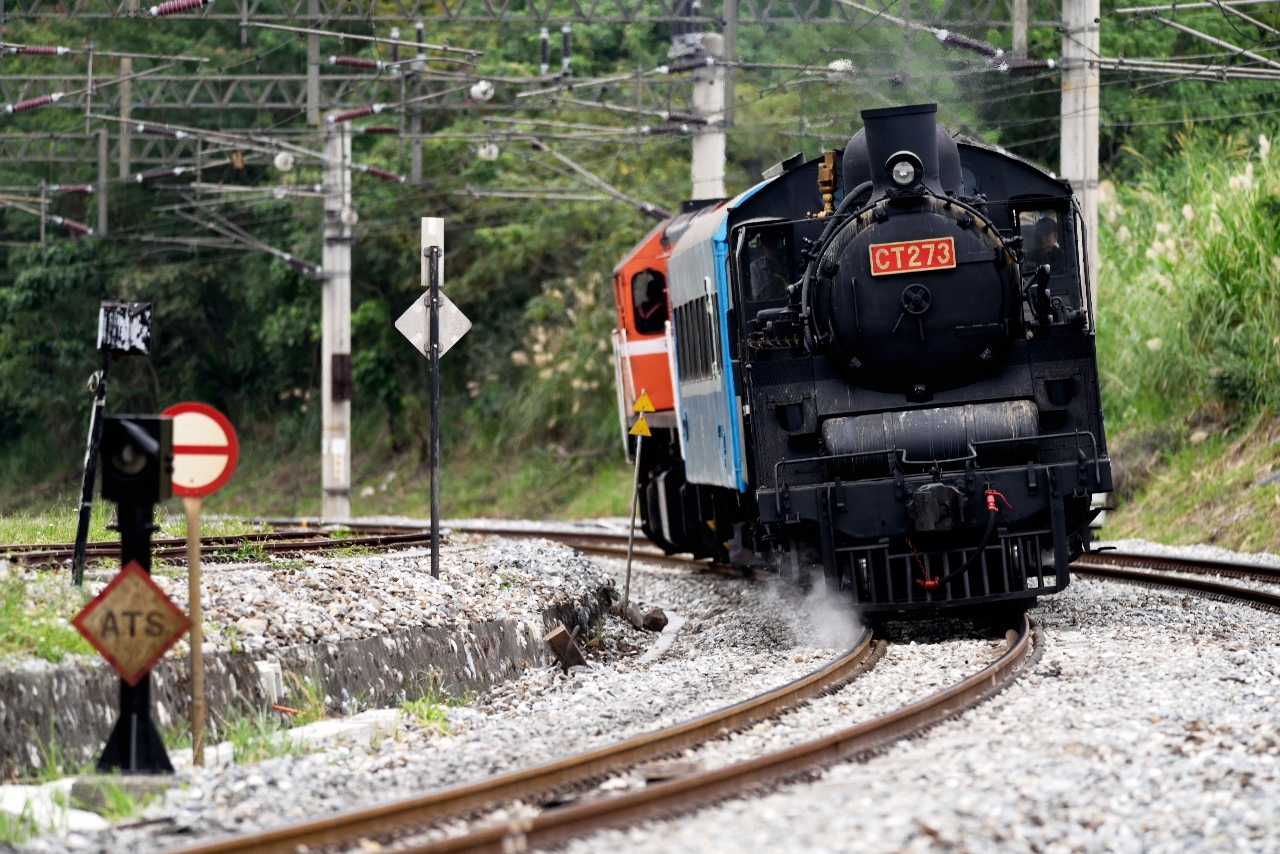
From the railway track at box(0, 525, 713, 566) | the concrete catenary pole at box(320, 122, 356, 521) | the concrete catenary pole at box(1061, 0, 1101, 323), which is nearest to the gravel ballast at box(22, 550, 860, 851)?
the railway track at box(0, 525, 713, 566)

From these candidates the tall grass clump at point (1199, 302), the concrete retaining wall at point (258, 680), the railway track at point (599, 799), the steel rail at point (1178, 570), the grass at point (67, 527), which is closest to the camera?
the railway track at point (599, 799)

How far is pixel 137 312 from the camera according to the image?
31.4 feet

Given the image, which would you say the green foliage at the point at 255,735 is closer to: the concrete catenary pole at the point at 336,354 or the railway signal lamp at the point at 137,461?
the railway signal lamp at the point at 137,461

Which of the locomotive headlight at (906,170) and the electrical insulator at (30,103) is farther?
the electrical insulator at (30,103)

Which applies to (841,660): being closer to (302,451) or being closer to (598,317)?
(598,317)

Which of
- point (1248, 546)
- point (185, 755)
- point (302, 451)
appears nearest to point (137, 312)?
point (185, 755)

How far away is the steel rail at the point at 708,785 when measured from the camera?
555 centimetres

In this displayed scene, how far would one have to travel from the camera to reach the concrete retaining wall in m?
7.97

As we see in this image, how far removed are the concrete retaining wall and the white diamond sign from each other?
7.49ft

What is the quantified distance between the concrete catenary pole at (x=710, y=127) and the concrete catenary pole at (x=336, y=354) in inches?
289

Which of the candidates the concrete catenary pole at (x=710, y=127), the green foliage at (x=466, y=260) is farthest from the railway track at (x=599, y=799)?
the concrete catenary pole at (x=710, y=127)

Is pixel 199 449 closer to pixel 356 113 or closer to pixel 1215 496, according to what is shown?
pixel 1215 496

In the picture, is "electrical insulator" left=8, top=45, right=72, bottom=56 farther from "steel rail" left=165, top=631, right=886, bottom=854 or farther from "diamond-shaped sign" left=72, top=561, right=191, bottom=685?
"steel rail" left=165, top=631, right=886, bottom=854

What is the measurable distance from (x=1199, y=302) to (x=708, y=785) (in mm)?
17183
